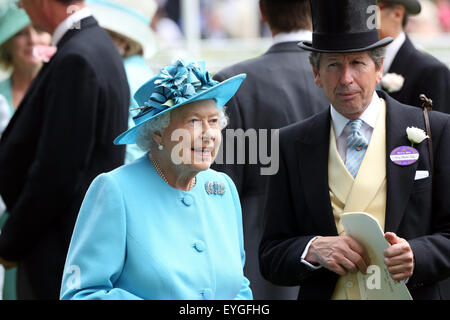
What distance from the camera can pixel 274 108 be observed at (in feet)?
15.8

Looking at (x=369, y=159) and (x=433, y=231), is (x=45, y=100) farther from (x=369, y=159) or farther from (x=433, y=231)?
(x=433, y=231)

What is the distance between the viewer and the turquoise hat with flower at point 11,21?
671cm

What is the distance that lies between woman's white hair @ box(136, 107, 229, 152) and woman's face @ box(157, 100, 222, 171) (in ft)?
0.07

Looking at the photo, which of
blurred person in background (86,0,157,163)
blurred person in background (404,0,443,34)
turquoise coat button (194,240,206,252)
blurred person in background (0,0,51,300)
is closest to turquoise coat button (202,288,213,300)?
turquoise coat button (194,240,206,252)

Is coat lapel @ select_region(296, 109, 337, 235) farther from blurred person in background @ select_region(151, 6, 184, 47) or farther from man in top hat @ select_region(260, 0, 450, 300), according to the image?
blurred person in background @ select_region(151, 6, 184, 47)

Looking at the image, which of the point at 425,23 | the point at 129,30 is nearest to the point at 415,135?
the point at 129,30

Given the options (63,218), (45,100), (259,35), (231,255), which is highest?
(45,100)

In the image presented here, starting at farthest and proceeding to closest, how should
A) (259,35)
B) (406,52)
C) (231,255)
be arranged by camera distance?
(259,35), (406,52), (231,255)

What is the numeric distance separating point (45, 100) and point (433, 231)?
2127 millimetres

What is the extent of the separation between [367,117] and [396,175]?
11.4 inches

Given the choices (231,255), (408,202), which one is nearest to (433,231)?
(408,202)

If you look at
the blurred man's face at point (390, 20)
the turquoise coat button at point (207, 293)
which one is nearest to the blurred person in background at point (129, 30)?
the blurred man's face at point (390, 20)

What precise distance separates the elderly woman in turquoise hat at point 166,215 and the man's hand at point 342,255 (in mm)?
324

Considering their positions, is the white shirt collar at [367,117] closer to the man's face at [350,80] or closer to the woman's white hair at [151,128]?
the man's face at [350,80]
